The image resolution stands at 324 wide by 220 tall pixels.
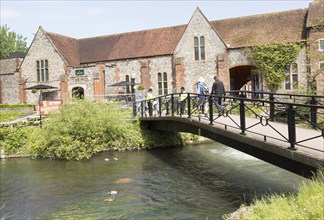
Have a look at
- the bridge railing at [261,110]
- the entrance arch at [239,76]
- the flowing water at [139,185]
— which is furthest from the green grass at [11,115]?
the entrance arch at [239,76]

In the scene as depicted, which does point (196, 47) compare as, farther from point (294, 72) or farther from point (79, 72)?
point (79, 72)

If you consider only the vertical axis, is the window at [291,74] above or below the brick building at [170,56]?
below

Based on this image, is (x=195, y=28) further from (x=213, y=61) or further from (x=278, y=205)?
(x=278, y=205)

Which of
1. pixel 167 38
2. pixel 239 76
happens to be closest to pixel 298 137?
pixel 167 38

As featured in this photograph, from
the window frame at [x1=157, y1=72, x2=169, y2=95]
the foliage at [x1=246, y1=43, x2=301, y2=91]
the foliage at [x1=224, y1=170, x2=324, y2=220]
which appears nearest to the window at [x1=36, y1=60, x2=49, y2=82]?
the window frame at [x1=157, y1=72, x2=169, y2=95]

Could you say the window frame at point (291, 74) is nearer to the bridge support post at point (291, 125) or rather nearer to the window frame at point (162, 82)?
the window frame at point (162, 82)

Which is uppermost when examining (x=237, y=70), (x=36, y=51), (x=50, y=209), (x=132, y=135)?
(x=36, y=51)

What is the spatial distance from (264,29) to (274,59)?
12.5 ft

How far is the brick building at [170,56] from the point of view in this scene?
2917 centimetres

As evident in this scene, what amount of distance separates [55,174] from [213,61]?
20047 mm

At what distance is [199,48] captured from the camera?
3116cm

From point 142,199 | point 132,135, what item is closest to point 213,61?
point 132,135

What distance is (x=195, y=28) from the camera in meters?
31.0

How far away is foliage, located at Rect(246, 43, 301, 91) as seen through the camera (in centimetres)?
2792
